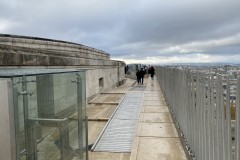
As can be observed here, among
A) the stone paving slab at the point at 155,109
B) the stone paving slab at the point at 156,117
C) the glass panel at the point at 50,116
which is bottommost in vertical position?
the stone paving slab at the point at 156,117

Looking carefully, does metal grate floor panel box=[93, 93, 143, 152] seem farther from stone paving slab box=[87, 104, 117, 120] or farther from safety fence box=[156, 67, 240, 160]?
safety fence box=[156, 67, 240, 160]

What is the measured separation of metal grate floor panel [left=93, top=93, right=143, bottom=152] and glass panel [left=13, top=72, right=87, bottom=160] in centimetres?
169

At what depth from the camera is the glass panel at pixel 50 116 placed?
2926 mm

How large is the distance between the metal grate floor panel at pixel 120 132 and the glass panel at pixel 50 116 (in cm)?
169

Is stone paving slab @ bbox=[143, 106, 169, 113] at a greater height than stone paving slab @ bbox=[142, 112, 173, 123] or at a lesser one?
greater

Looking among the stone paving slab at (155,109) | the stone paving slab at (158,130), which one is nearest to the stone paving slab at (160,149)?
the stone paving slab at (158,130)

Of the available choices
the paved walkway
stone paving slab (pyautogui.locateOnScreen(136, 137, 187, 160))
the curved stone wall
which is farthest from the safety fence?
the curved stone wall

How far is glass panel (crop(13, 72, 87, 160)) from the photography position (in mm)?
2926

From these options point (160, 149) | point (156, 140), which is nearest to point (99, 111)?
point (156, 140)

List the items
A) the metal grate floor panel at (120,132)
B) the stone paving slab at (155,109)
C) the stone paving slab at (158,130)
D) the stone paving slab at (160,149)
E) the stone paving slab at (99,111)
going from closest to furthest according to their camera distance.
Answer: the stone paving slab at (160,149), the metal grate floor panel at (120,132), the stone paving slab at (158,130), the stone paving slab at (99,111), the stone paving slab at (155,109)

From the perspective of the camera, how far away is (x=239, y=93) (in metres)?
2.55

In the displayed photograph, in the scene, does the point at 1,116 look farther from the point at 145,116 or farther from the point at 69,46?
the point at 69,46

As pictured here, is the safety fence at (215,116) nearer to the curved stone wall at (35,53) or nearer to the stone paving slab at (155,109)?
the curved stone wall at (35,53)

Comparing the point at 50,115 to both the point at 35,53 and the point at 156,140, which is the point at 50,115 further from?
the point at 35,53
